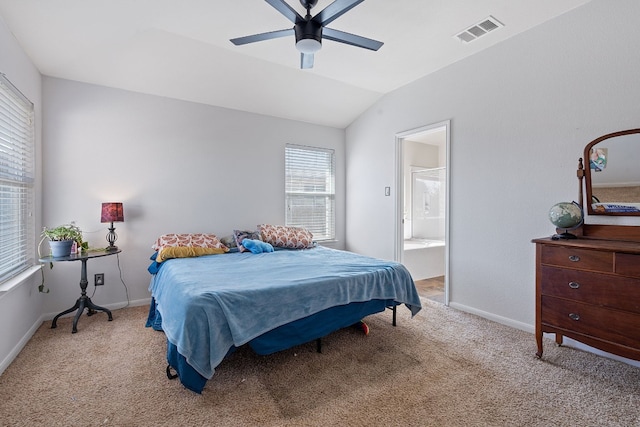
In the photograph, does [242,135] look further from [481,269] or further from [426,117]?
[481,269]

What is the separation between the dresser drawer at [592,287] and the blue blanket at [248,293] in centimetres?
100

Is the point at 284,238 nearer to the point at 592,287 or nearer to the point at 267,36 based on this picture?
the point at 267,36

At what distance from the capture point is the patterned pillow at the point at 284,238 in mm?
3656

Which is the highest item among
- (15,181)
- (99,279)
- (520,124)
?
(520,124)

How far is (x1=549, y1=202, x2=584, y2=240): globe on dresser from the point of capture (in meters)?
2.23

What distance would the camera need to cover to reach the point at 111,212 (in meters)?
3.00

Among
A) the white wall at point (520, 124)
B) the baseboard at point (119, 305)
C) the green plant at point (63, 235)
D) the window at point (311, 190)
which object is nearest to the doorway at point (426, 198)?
the window at point (311, 190)

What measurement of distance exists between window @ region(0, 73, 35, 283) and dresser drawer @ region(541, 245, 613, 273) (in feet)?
13.0

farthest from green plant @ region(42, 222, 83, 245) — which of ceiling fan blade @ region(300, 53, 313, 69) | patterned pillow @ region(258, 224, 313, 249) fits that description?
ceiling fan blade @ region(300, 53, 313, 69)

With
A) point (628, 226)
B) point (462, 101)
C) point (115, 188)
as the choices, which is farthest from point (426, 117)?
point (115, 188)

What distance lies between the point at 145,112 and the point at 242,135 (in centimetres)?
113

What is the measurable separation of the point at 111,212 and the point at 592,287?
4056mm

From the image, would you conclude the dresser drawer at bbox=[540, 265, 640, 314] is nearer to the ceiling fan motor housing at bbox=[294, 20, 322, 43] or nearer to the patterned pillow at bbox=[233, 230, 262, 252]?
the ceiling fan motor housing at bbox=[294, 20, 322, 43]

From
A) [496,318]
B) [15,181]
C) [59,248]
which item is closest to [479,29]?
[496,318]
